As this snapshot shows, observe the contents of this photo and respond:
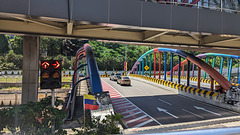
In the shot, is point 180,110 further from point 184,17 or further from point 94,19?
point 94,19

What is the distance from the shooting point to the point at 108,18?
384 inches

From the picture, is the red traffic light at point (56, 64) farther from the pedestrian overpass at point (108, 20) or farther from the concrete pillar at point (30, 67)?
the concrete pillar at point (30, 67)

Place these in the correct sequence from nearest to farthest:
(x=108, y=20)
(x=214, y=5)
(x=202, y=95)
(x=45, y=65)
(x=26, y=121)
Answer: (x=26, y=121)
(x=45, y=65)
(x=108, y=20)
(x=214, y=5)
(x=202, y=95)

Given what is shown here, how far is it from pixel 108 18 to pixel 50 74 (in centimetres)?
408

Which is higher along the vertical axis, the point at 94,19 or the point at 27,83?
the point at 94,19

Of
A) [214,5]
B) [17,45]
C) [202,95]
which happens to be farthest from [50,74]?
[17,45]

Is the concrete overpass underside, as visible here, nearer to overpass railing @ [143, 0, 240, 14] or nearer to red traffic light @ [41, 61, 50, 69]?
overpass railing @ [143, 0, 240, 14]

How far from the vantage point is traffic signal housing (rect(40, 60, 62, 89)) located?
785 cm

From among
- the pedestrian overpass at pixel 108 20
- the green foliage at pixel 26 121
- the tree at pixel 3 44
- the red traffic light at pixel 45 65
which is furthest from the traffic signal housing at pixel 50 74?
the tree at pixel 3 44

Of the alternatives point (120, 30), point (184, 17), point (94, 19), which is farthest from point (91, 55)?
point (184, 17)

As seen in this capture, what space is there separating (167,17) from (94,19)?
13.9 ft

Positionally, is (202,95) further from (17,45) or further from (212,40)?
(17,45)

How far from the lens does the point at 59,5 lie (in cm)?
898

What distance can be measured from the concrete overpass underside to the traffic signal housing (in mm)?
2408
